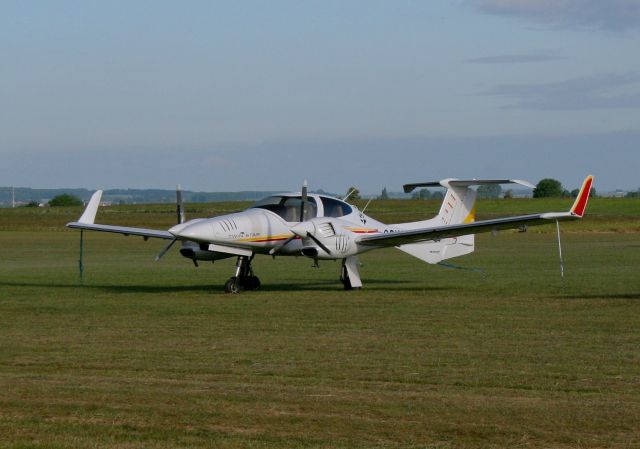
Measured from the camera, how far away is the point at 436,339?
1595 cm

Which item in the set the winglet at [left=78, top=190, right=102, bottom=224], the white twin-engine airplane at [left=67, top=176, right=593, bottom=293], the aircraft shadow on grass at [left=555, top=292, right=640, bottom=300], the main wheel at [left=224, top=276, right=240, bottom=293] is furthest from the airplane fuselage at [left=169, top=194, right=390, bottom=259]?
the aircraft shadow on grass at [left=555, top=292, right=640, bottom=300]

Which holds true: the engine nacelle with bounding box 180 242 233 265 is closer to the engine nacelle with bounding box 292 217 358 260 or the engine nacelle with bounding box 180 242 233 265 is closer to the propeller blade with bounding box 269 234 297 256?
the propeller blade with bounding box 269 234 297 256

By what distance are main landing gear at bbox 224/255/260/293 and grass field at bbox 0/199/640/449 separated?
612 millimetres

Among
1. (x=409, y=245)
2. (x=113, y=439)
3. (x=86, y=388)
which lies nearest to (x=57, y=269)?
(x=409, y=245)

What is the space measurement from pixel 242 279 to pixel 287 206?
2016 mm

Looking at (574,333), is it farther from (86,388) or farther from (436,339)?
(86,388)

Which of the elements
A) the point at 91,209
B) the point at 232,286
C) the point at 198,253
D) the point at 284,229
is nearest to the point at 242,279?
the point at 232,286

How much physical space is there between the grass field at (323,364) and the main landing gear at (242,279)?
61cm

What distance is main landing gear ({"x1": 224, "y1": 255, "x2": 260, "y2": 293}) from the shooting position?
2512cm

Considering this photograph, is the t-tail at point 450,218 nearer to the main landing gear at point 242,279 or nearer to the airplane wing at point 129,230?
the main landing gear at point 242,279

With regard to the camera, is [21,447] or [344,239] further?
[344,239]

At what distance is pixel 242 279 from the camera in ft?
84.0

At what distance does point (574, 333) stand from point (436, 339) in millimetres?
2221

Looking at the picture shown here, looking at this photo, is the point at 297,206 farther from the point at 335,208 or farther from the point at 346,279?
the point at 346,279
